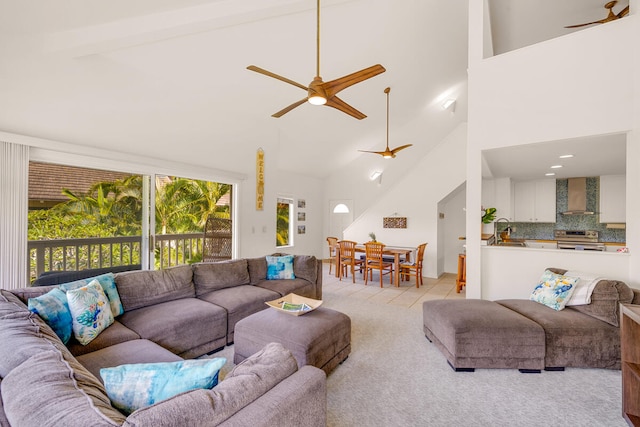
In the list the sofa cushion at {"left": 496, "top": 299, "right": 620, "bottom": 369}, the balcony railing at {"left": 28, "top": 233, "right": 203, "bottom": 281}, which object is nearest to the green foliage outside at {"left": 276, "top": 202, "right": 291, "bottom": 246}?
the balcony railing at {"left": 28, "top": 233, "right": 203, "bottom": 281}

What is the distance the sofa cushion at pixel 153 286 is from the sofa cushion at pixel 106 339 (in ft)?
1.26

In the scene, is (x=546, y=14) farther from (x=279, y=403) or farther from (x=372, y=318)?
(x=279, y=403)

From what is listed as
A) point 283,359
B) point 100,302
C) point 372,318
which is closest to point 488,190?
point 372,318

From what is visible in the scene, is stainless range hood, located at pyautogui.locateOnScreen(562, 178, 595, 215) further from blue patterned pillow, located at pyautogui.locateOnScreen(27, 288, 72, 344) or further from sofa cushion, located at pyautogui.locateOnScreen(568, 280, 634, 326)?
blue patterned pillow, located at pyautogui.locateOnScreen(27, 288, 72, 344)

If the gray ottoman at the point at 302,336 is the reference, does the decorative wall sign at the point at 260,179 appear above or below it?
above

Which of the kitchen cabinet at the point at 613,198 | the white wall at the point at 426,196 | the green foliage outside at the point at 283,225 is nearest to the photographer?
A: the kitchen cabinet at the point at 613,198

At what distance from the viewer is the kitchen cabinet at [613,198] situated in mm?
5491

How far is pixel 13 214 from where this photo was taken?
2.90 m

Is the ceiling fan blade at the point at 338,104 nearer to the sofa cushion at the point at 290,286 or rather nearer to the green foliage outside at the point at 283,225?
the sofa cushion at the point at 290,286

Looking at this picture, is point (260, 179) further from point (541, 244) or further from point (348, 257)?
point (541, 244)

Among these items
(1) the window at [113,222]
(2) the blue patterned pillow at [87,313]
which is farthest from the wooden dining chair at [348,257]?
(2) the blue patterned pillow at [87,313]

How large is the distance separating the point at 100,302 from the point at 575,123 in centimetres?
487

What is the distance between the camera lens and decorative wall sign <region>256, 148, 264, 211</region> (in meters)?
5.72

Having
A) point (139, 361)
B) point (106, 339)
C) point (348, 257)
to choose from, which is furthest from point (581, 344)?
point (348, 257)
